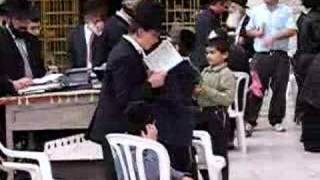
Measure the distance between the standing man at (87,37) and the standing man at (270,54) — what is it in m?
3.21

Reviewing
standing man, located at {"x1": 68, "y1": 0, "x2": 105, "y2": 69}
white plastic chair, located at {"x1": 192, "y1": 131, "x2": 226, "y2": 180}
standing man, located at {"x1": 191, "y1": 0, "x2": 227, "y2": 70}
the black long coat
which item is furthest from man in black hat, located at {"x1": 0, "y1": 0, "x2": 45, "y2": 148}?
standing man, located at {"x1": 191, "y1": 0, "x2": 227, "y2": 70}

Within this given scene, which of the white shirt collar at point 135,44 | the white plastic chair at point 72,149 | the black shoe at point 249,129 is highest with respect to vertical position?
the white shirt collar at point 135,44

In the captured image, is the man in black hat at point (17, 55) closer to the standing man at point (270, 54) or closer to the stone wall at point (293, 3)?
the standing man at point (270, 54)

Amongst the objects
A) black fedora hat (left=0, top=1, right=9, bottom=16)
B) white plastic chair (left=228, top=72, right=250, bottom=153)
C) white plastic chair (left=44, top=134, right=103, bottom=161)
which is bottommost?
white plastic chair (left=228, top=72, right=250, bottom=153)

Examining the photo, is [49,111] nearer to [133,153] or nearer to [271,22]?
[133,153]

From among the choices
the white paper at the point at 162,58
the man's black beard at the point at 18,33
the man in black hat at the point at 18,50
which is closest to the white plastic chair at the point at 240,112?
the man in black hat at the point at 18,50

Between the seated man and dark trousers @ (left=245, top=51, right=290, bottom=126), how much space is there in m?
6.71

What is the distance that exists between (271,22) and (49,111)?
595 cm

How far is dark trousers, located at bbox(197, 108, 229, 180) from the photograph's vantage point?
339 inches

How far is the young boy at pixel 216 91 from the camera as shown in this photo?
876 centimetres

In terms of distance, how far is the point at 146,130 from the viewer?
6531 millimetres

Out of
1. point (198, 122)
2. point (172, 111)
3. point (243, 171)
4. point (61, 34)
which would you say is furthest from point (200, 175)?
point (61, 34)

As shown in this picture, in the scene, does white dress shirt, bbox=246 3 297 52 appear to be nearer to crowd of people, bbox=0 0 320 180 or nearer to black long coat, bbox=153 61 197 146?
crowd of people, bbox=0 0 320 180

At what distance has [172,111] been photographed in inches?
267
